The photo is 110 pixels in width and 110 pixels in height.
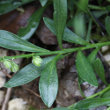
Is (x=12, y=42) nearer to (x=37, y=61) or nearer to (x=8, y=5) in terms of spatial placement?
(x=37, y=61)

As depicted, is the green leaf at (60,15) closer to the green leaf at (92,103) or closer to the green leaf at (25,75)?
the green leaf at (25,75)

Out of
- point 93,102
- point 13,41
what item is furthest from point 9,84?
point 93,102

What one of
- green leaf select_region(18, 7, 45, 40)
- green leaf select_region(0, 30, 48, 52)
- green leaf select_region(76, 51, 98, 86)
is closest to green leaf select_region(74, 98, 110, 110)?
green leaf select_region(76, 51, 98, 86)

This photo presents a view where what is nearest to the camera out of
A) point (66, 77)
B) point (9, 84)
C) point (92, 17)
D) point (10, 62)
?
point (10, 62)

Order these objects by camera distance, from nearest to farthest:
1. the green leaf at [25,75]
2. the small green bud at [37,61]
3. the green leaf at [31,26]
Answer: the small green bud at [37,61], the green leaf at [25,75], the green leaf at [31,26]

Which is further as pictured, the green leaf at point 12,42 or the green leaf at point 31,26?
the green leaf at point 31,26

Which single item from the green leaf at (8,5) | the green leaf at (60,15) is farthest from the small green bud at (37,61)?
the green leaf at (8,5)

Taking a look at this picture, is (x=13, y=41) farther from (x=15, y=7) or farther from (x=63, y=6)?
(x=15, y=7)
